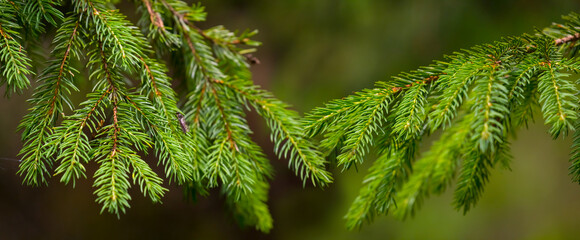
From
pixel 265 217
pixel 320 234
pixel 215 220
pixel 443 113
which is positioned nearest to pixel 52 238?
pixel 215 220

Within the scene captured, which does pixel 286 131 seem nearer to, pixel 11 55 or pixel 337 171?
pixel 11 55

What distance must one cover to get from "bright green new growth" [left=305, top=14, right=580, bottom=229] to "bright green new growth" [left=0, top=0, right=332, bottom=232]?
0.10 m

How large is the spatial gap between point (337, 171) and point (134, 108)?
1488mm

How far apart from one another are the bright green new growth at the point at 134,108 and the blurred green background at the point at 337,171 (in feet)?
3.61

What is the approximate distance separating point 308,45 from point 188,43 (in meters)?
1.19

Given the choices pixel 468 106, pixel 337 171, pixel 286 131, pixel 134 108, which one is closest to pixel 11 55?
pixel 134 108

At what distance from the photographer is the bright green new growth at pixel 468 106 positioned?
565mm

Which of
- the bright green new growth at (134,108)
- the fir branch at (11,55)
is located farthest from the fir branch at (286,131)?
the fir branch at (11,55)

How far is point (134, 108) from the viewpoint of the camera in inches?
25.4

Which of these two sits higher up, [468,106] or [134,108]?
[468,106]

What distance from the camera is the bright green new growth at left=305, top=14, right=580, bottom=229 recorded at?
0.57m

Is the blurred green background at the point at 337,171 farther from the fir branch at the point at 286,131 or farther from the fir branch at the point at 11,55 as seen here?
the fir branch at the point at 11,55

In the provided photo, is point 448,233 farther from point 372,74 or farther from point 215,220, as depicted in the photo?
point 215,220

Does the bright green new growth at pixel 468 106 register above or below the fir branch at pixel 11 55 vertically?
above
